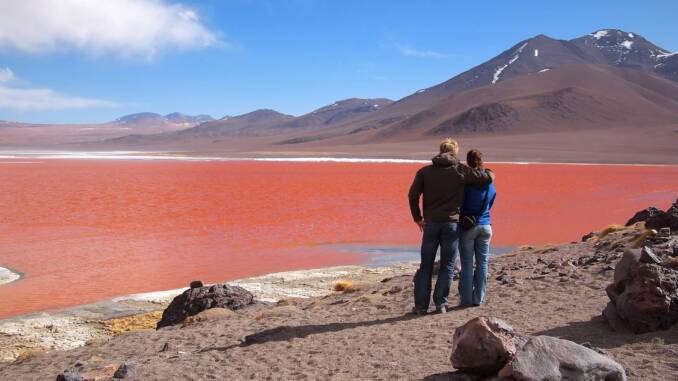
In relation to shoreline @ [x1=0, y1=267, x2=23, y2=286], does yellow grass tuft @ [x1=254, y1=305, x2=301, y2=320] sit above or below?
above

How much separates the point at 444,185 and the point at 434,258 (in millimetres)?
585

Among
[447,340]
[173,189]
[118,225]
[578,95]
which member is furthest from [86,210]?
[578,95]

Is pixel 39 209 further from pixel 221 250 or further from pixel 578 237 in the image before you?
pixel 578 237

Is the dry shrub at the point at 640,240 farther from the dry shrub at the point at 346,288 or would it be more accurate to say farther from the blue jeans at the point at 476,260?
the dry shrub at the point at 346,288

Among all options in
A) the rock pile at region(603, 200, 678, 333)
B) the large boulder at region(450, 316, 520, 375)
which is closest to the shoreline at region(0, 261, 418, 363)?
the large boulder at region(450, 316, 520, 375)

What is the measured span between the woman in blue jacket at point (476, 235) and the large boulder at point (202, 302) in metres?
2.63

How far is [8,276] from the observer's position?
34.1ft

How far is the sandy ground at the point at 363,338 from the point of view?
13.4 ft

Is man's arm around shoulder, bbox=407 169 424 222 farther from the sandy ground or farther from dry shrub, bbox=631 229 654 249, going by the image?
dry shrub, bbox=631 229 654 249

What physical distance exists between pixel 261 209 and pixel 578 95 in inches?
3462

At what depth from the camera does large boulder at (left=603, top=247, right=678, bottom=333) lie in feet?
13.8

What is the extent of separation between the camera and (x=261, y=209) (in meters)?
19.9

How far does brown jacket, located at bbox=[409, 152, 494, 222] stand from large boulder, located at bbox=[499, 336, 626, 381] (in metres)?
1.83

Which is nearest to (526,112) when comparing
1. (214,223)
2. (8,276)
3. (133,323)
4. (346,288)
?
(214,223)
